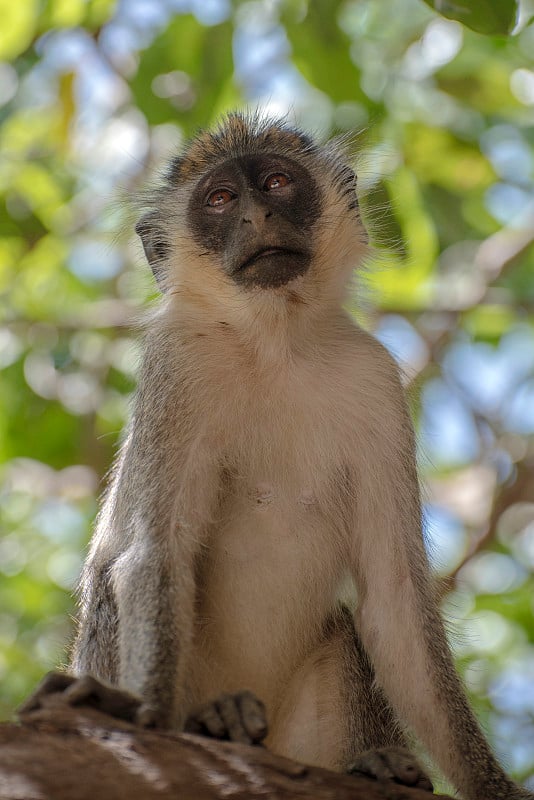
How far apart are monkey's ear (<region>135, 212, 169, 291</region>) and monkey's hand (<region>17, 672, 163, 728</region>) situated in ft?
9.06

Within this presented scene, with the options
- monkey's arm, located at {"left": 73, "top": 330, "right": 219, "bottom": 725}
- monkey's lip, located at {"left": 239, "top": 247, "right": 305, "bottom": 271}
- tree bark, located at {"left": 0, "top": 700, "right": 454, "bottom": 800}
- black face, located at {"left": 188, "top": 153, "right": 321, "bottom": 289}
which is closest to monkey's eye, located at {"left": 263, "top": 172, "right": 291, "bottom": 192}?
black face, located at {"left": 188, "top": 153, "right": 321, "bottom": 289}

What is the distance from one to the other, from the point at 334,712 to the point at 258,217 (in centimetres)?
233

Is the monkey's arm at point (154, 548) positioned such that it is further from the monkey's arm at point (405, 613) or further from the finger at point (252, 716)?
the monkey's arm at point (405, 613)

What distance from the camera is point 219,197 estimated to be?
19.3 feet

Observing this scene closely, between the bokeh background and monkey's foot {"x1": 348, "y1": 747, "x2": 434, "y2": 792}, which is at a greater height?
the bokeh background

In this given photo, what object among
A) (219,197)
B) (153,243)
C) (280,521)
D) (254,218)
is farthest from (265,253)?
(280,521)

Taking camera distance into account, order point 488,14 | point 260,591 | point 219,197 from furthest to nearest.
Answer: point 219,197 < point 260,591 < point 488,14

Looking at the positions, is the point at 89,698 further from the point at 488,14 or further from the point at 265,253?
the point at 488,14

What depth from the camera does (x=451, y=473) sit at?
35.9 ft

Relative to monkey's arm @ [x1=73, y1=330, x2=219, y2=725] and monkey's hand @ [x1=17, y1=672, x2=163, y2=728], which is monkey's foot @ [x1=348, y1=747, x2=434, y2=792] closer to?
monkey's arm @ [x1=73, y1=330, x2=219, y2=725]

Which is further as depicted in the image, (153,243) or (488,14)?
(153,243)

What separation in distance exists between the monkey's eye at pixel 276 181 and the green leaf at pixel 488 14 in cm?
159

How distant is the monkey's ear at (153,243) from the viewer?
6.15m

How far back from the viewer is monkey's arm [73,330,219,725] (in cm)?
460
